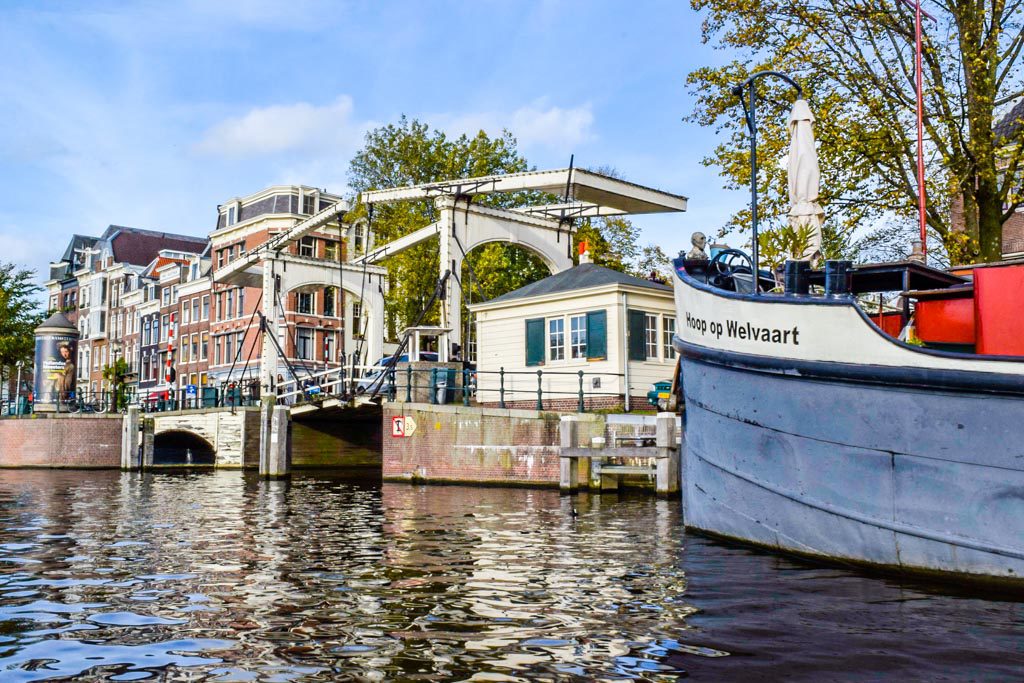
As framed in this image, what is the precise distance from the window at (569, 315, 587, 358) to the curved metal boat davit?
13.4 metres

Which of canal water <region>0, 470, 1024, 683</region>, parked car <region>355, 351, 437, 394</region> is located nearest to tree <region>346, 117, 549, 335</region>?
parked car <region>355, 351, 437, 394</region>

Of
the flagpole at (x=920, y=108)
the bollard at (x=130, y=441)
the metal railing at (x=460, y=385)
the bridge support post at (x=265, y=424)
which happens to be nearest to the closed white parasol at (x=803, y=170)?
the flagpole at (x=920, y=108)

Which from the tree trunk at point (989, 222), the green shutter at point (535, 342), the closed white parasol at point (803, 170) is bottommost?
the green shutter at point (535, 342)

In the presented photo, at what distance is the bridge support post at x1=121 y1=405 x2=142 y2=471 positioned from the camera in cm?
3409

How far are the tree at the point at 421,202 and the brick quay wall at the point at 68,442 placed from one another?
11159 millimetres

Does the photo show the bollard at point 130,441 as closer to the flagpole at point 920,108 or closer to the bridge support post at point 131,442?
the bridge support post at point 131,442

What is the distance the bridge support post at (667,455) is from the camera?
1717cm

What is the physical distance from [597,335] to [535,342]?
193 centimetres

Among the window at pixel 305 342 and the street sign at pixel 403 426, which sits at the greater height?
the window at pixel 305 342

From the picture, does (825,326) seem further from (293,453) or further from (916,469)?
(293,453)

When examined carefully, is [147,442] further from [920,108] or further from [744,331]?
[744,331]

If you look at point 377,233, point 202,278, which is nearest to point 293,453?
point 377,233

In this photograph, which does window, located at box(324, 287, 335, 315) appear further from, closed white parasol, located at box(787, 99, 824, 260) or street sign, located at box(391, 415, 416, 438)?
closed white parasol, located at box(787, 99, 824, 260)

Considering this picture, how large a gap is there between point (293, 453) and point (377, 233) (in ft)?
41.4
